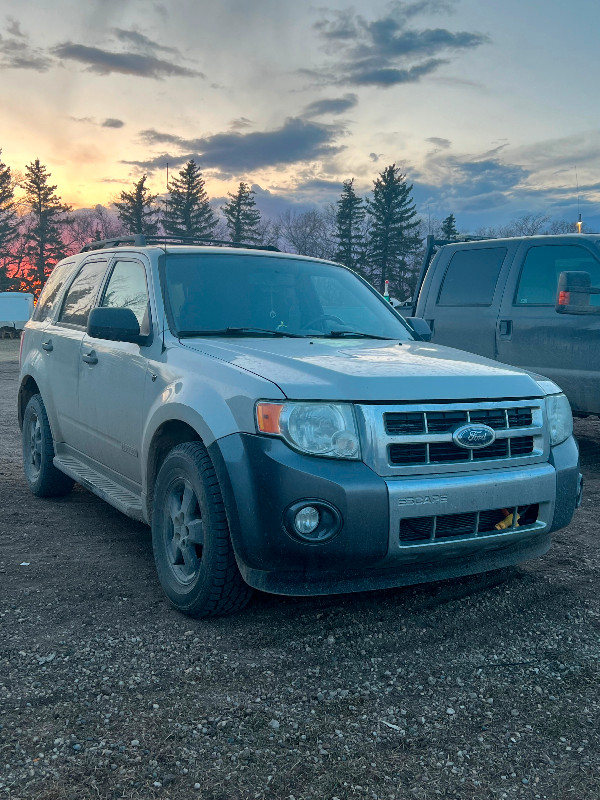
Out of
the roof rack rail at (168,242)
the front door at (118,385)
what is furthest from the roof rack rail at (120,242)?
the front door at (118,385)

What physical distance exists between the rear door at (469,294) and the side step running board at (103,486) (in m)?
4.36

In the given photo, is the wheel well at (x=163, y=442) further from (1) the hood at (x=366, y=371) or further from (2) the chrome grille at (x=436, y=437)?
(2) the chrome grille at (x=436, y=437)

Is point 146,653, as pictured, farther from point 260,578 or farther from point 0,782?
point 0,782

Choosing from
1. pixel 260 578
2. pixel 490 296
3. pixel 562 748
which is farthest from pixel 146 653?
pixel 490 296

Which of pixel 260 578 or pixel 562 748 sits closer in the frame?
pixel 562 748

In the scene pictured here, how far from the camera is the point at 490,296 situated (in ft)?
25.8

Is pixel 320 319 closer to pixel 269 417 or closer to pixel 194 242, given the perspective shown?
pixel 194 242

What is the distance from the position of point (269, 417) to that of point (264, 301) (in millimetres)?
1528

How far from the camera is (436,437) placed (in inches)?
127

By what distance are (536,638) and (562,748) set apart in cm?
90

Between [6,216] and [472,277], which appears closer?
[472,277]

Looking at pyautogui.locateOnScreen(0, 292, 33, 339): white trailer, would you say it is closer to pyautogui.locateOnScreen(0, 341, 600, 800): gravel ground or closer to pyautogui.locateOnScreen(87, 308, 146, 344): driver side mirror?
pyautogui.locateOnScreen(87, 308, 146, 344): driver side mirror

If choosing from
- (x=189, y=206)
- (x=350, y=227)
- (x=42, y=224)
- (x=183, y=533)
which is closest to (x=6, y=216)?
(x=42, y=224)

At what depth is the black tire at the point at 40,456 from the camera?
18.7 ft
